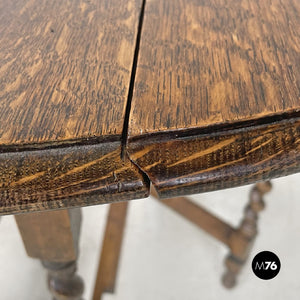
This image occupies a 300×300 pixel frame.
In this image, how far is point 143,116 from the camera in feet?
0.90

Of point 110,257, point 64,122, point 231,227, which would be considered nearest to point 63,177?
point 64,122

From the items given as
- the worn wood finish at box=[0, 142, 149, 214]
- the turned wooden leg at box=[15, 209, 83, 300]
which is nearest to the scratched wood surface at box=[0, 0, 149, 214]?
the worn wood finish at box=[0, 142, 149, 214]

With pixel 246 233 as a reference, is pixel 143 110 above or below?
above

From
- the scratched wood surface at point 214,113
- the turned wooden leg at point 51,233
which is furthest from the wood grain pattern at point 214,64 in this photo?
the turned wooden leg at point 51,233

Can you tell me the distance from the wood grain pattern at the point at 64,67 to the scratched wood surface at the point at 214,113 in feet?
0.06

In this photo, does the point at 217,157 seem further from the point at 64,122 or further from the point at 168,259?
the point at 168,259

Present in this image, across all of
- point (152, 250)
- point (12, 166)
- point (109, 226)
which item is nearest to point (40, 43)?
point (12, 166)

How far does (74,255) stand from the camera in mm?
457

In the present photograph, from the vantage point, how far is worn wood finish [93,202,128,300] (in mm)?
842

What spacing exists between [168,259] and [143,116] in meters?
0.79

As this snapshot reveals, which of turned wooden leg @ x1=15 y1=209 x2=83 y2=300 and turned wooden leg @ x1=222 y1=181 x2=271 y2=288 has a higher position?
turned wooden leg @ x1=15 y1=209 x2=83 y2=300

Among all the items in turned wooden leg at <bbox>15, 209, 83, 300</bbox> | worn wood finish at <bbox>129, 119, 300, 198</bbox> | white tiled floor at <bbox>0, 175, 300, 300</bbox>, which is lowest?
white tiled floor at <bbox>0, 175, 300, 300</bbox>

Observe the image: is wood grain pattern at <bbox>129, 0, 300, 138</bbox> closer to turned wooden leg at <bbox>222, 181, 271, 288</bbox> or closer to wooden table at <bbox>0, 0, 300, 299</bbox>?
wooden table at <bbox>0, 0, 300, 299</bbox>

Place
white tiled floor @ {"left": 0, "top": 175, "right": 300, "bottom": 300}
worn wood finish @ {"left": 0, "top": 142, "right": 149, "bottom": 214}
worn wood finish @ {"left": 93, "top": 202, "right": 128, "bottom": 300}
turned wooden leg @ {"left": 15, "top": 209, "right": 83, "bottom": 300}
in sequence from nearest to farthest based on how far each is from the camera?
1. worn wood finish @ {"left": 0, "top": 142, "right": 149, "bottom": 214}
2. turned wooden leg @ {"left": 15, "top": 209, "right": 83, "bottom": 300}
3. worn wood finish @ {"left": 93, "top": 202, "right": 128, "bottom": 300}
4. white tiled floor @ {"left": 0, "top": 175, "right": 300, "bottom": 300}
